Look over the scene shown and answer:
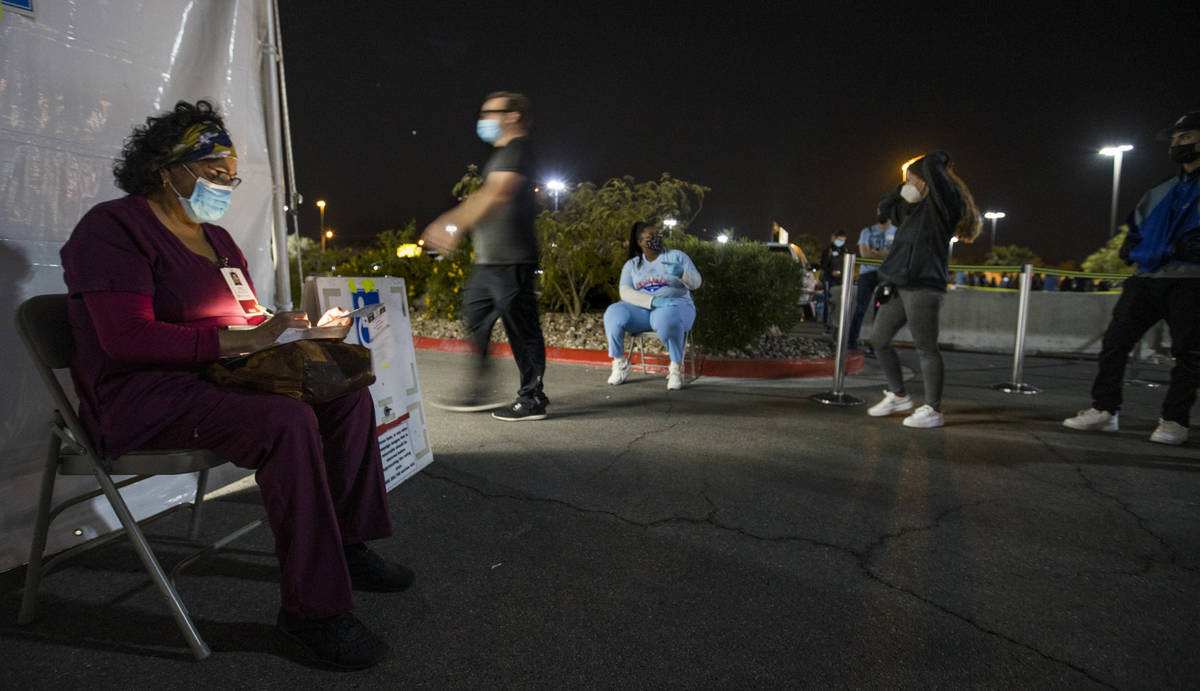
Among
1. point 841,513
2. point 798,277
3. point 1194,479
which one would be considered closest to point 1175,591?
point 841,513

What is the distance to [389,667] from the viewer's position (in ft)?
5.66

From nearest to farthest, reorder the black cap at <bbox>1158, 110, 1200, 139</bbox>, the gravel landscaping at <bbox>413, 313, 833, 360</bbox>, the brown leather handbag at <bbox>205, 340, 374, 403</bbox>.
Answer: the brown leather handbag at <bbox>205, 340, 374, 403</bbox>, the black cap at <bbox>1158, 110, 1200, 139</bbox>, the gravel landscaping at <bbox>413, 313, 833, 360</bbox>

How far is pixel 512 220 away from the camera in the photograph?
4.22 metres

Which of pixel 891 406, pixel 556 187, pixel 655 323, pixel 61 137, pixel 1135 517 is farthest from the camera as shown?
pixel 556 187

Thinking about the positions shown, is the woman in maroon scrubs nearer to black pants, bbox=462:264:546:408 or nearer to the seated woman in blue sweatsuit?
black pants, bbox=462:264:546:408

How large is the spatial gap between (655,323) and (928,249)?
2360mm

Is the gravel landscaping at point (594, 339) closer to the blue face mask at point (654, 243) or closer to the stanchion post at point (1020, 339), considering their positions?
the blue face mask at point (654, 243)

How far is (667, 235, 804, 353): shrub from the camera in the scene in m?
7.04

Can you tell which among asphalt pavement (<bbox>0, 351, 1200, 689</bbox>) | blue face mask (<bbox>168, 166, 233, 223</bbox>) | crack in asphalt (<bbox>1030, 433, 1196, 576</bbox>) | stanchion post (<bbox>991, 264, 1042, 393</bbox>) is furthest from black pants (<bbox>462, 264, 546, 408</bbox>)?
stanchion post (<bbox>991, 264, 1042, 393</bbox>)

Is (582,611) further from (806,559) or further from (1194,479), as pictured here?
(1194,479)

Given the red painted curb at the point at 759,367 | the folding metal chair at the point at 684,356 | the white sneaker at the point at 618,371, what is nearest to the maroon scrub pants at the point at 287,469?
the white sneaker at the point at 618,371

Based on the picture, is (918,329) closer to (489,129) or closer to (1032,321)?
(489,129)

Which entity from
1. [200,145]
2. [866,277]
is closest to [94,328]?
[200,145]

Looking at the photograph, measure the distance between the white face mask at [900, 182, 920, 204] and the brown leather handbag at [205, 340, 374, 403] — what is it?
4.11 metres
